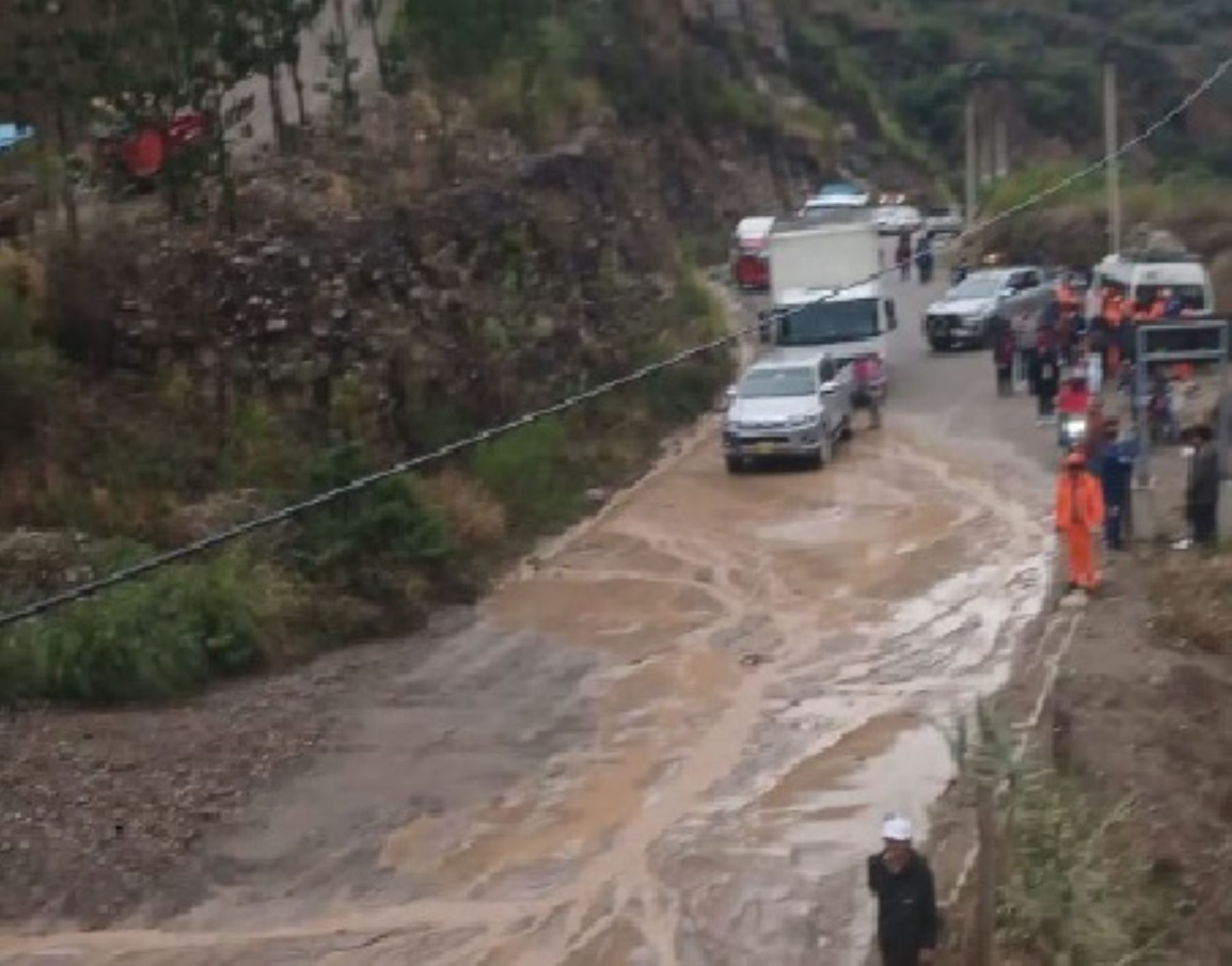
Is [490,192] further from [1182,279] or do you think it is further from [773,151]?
[773,151]

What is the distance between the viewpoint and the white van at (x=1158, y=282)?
104 feet

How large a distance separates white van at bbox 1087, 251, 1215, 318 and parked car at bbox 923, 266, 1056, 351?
11.4 feet

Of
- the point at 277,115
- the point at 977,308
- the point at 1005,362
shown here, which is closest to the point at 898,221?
the point at 977,308

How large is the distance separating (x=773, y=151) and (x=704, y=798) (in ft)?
158

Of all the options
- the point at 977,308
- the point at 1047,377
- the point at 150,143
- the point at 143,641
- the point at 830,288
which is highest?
the point at 150,143

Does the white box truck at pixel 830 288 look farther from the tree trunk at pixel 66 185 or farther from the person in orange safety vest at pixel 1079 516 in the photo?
the person in orange safety vest at pixel 1079 516

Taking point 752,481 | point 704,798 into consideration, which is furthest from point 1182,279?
point 704,798

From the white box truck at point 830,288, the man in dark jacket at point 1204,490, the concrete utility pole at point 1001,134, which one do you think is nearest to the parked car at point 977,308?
the white box truck at point 830,288

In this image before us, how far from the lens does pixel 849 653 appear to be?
19.0m

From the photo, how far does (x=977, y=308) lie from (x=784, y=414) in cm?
1184

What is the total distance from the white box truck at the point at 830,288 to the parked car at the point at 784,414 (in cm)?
308

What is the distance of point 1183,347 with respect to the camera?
2133 centimetres

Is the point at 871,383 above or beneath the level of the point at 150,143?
beneath

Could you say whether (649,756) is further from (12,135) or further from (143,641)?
(12,135)
